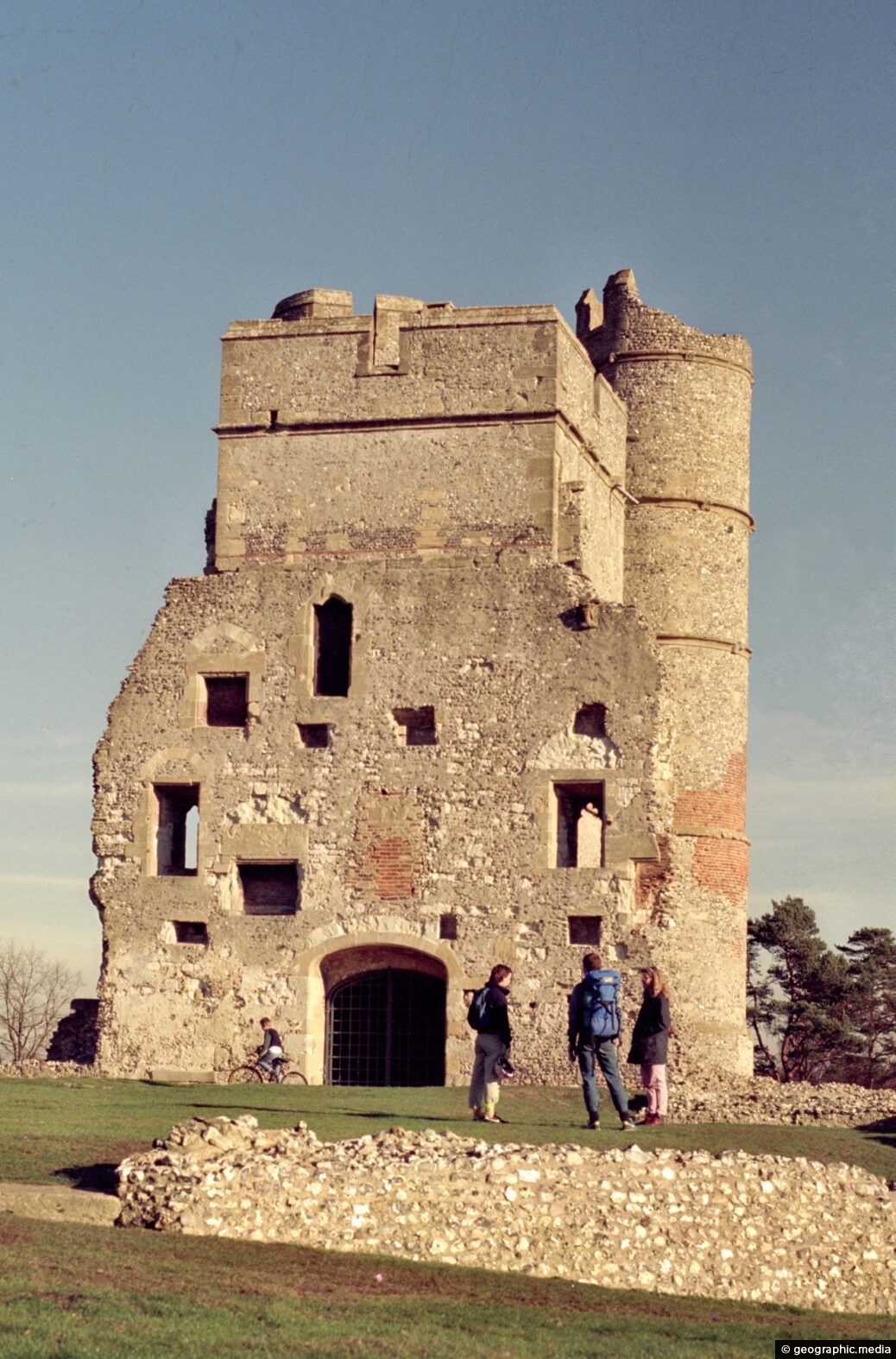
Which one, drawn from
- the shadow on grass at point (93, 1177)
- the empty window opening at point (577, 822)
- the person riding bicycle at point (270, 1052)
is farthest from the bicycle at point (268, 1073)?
the shadow on grass at point (93, 1177)

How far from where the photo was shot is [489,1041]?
19.3 meters

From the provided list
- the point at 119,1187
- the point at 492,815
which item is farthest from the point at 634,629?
the point at 119,1187

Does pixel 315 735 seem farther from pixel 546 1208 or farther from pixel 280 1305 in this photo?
pixel 280 1305

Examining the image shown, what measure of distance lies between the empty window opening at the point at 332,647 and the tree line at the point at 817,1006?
18.5 metres

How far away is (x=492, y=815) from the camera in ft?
87.4

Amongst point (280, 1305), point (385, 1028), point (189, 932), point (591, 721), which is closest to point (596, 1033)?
point (280, 1305)

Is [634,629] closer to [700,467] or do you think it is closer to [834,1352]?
[700,467]

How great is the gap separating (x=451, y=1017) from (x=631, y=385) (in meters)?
12.9

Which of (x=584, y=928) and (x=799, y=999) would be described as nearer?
(x=584, y=928)

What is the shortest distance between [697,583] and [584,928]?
362 inches

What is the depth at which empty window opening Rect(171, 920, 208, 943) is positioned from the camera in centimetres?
2745

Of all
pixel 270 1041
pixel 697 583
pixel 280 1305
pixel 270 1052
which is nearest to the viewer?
pixel 280 1305

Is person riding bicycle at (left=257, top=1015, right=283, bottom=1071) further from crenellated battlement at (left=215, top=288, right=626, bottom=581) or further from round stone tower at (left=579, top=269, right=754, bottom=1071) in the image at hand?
round stone tower at (left=579, top=269, right=754, bottom=1071)

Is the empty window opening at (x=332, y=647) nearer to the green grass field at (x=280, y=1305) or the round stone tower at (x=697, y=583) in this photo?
the round stone tower at (x=697, y=583)
